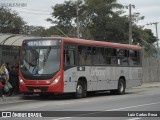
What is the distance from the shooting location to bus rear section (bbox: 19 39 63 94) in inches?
858

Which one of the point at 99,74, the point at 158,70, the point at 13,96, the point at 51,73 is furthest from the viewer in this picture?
the point at 158,70

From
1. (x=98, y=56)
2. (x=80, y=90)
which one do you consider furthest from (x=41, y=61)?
(x=98, y=56)

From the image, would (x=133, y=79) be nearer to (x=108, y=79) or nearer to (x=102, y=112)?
(x=108, y=79)

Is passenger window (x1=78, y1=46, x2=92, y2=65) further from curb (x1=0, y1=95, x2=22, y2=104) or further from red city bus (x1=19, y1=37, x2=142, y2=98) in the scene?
curb (x1=0, y1=95, x2=22, y2=104)

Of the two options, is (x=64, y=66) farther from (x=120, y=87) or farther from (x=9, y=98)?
(x=120, y=87)

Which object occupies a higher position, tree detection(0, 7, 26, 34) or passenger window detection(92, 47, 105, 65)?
tree detection(0, 7, 26, 34)

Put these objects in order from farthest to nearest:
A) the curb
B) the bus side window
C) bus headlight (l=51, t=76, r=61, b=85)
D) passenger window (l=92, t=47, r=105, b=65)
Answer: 1. passenger window (l=92, t=47, r=105, b=65)
2. the bus side window
3. bus headlight (l=51, t=76, r=61, b=85)
4. the curb

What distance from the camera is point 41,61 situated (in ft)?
72.2

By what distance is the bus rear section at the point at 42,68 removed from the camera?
71.5 feet

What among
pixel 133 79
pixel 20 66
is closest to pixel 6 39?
pixel 20 66

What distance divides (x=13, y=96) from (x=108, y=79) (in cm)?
593

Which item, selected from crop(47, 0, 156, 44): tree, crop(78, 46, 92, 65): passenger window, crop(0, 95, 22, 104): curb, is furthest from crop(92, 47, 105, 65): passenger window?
crop(47, 0, 156, 44): tree

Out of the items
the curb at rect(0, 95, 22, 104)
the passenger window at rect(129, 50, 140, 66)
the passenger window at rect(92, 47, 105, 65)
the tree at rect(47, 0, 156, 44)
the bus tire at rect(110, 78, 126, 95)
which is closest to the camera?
the curb at rect(0, 95, 22, 104)

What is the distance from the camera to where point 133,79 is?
29.8 m
